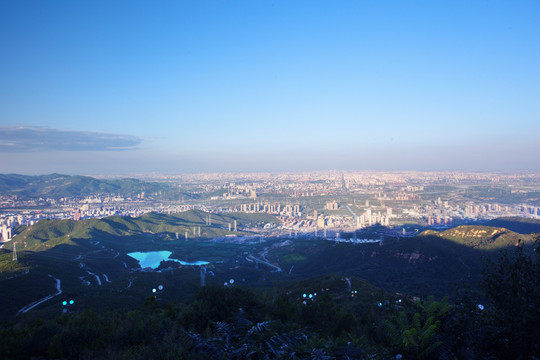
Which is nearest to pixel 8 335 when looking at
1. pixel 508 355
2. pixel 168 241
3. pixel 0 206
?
pixel 508 355

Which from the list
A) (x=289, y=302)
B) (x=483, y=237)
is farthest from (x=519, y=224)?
(x=289, y=302)

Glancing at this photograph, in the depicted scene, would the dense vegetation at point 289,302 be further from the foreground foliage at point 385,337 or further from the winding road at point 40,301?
the winding road at point 40,301

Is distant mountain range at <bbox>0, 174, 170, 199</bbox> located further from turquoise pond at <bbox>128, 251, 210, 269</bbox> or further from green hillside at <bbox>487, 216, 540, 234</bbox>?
green hillside at <bbox>487, 216, 540, 234</bbox>

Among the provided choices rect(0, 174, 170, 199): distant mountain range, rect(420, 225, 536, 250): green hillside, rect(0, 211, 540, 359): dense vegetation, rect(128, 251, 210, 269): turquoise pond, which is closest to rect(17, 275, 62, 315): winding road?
rect(0, 211, 540, 359): dense vegetation

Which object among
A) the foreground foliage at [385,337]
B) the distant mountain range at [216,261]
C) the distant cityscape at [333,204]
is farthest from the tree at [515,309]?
the distant cityscape at [333,204]

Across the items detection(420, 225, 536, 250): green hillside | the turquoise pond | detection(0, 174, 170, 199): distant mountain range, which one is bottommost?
the turquoise pond
